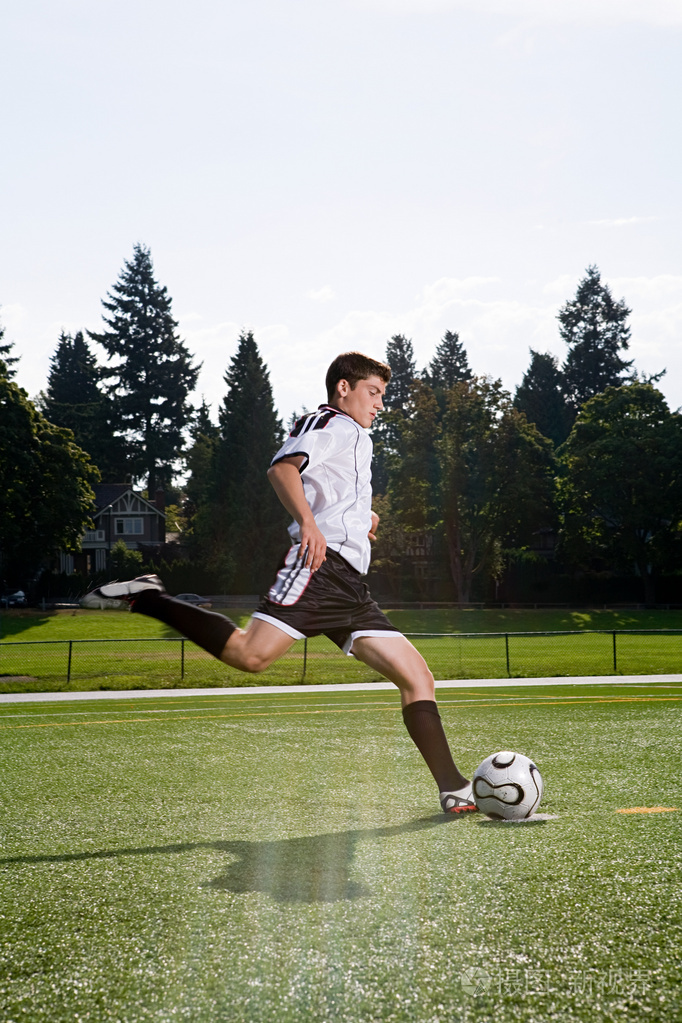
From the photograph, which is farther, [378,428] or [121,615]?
[378,428]

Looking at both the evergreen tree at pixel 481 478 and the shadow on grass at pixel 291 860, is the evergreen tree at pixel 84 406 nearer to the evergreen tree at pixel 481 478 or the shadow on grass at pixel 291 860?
the evergreen tree at pixel 481 478

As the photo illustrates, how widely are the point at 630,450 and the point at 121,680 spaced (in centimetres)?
4903

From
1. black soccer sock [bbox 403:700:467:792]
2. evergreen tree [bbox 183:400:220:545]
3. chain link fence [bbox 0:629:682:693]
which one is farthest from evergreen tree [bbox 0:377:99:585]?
black soccer sock [bbox 403:700:467:792]

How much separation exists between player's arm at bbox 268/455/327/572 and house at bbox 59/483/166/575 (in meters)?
78.6

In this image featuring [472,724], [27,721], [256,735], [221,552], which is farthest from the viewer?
[221,552]

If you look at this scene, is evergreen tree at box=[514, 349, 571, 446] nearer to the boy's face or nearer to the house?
the house

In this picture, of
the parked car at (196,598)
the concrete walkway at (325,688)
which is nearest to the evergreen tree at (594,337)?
the parked car at (196,598)

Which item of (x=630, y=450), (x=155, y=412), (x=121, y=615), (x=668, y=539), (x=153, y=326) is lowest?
(x=121, y=615)

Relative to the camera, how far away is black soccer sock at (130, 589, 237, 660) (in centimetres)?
504

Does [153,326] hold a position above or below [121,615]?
above

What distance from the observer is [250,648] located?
16.1ft

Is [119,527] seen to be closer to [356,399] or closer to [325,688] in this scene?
[325,688]

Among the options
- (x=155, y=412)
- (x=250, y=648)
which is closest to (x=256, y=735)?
(x=250, y=648)

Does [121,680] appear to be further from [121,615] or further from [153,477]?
[153,477]
